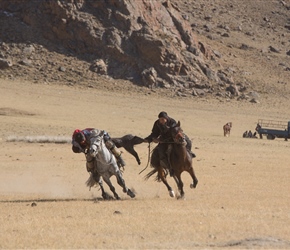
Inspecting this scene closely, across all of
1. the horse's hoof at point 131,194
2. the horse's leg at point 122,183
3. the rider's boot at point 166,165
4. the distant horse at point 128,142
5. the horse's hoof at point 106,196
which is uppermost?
the distant horse at point 128,142

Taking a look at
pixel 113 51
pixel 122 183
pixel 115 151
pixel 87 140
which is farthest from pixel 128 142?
pixel 113 51

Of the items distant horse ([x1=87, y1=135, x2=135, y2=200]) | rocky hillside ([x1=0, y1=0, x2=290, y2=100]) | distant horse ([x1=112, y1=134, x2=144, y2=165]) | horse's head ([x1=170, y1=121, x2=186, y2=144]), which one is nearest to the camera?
horse's head ([x1=170, y1=121, x2=186, y2=144])

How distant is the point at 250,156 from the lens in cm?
2847

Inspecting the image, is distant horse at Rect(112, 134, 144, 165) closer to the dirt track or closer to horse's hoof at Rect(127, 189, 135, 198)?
horse's hoof at Rect(127, 189, 135, 198)

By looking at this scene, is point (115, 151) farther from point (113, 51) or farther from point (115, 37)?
point (115, 37)

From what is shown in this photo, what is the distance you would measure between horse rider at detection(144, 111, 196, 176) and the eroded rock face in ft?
146

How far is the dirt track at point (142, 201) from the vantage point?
1102cm

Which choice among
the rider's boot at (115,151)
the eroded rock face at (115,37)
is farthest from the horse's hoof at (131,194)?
the eroded rock face at (115,37)

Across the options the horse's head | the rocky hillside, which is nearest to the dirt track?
the horse's head

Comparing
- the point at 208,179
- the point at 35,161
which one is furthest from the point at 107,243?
the point at 35,161

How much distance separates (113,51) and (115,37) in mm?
1198

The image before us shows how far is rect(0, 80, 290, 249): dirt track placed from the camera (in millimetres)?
11023

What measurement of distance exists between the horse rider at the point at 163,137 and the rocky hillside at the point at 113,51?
42.9 meters

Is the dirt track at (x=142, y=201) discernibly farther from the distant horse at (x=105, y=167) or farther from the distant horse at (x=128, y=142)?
the distant horse at (x=128, y=142)
